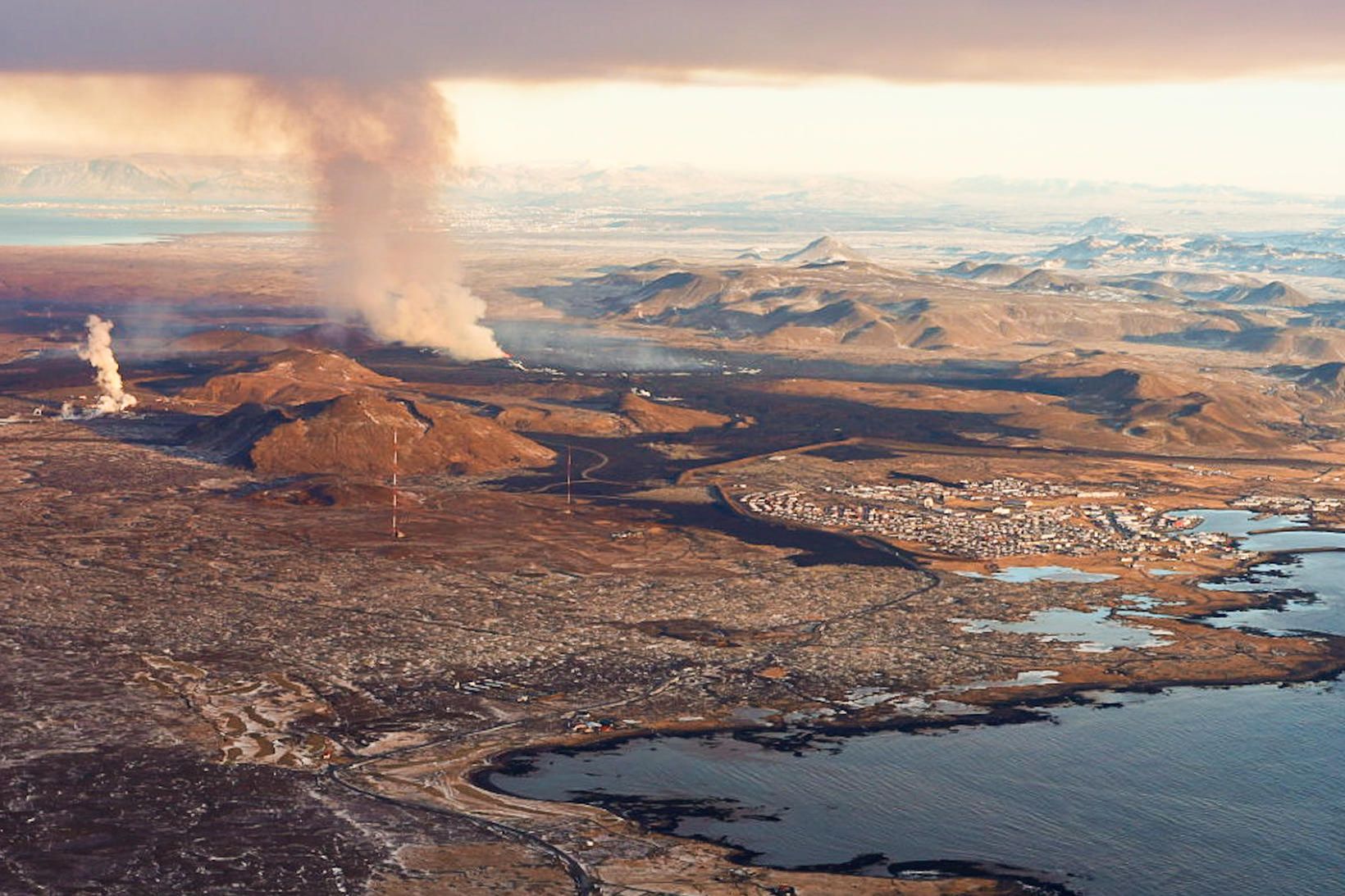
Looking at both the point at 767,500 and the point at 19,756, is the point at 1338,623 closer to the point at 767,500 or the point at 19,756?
the point at 767,500

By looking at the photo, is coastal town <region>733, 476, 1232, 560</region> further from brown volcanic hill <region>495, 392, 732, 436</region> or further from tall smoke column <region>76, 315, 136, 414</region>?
tall smoke column <region>76, 315, 136, 414</region>

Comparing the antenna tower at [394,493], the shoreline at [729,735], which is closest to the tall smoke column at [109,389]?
the antenna tower at [394,493]

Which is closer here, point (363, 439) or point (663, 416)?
point (363, 439)

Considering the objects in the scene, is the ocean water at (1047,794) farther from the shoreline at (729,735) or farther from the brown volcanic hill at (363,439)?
the brown volcanic hill at (363,439)

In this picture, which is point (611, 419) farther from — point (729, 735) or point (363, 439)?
point (729, 735)

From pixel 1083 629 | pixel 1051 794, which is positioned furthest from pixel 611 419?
pixel 1051 794

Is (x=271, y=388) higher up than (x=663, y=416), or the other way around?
(x=271, y=388)

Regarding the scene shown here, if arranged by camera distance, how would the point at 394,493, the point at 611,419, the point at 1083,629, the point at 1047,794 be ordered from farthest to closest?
the point at 611,419, the point at 394,493, the point at 1083,629, the point at 1047,794

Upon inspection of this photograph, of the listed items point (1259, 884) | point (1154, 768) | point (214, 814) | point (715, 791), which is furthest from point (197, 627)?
point (1259, 884)
